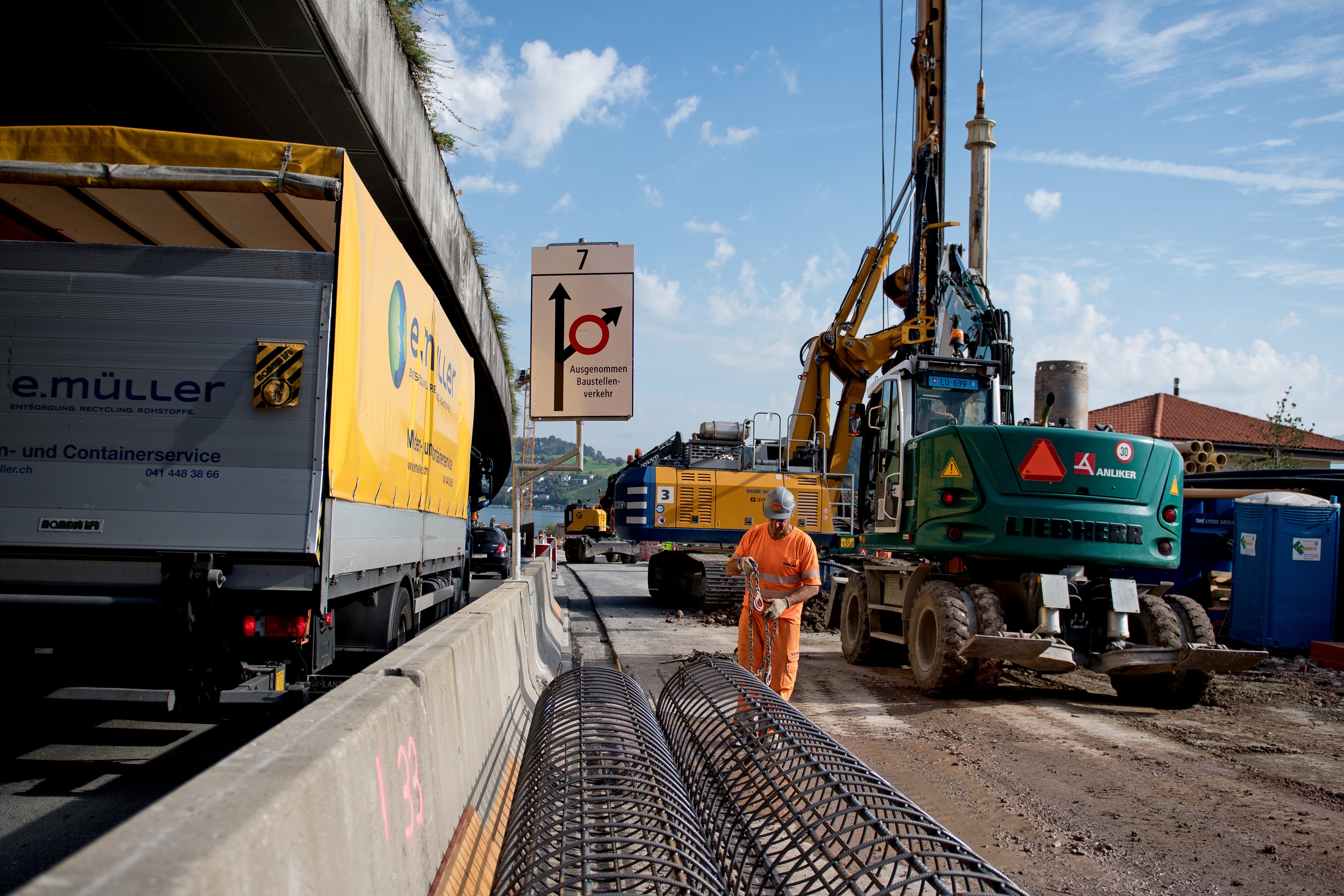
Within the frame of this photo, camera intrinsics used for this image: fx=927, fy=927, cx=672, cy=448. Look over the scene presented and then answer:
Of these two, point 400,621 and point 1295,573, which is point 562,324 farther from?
point 1295,573

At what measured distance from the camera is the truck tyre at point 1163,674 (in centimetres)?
855

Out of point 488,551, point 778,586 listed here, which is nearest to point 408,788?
point 778,586

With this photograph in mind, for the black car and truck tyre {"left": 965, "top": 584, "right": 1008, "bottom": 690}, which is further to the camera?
the black car

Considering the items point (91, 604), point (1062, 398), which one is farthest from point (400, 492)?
point (1062, 398)

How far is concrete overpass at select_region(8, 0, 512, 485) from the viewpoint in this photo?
Answer: 280 inches

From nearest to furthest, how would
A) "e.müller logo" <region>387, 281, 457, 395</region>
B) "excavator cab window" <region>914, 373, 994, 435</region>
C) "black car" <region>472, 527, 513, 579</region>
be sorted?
"e.müller logo" <region>387, 281, 457, 395</region>
"excavator cab window" <region>914, 373, 994, 435</region>
"black car" <region>472, 527, 513, 579</region>

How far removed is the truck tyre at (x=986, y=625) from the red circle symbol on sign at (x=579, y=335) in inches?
190

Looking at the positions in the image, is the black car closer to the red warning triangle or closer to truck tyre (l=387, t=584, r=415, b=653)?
truck tyre (l=387, t=584, r=415, b=653)

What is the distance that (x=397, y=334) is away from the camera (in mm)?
7207

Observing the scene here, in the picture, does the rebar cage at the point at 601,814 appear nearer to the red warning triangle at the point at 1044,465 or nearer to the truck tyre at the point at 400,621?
the truck tyre at the point at 400,621

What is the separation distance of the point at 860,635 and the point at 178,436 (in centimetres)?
833

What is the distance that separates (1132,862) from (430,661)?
11.6 ft

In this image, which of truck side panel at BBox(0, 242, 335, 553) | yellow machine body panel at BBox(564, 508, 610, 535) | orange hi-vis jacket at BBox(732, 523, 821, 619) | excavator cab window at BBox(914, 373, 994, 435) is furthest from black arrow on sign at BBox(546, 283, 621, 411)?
yellow machine body panel at BBox(564, 508, 610, 535)

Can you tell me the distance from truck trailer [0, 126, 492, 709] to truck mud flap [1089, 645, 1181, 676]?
258 inches
